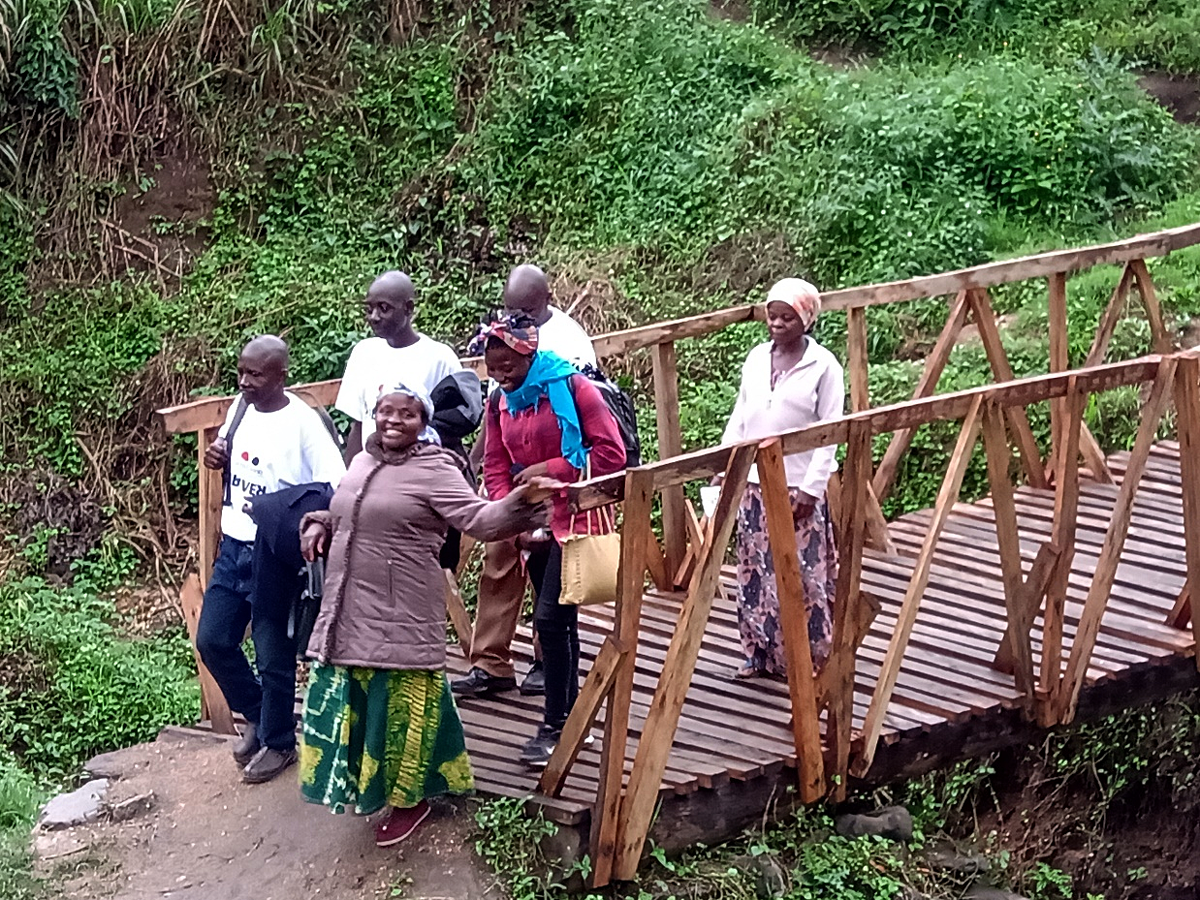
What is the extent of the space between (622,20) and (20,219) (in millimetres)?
5092

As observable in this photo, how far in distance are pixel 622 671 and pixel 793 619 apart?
0.69m

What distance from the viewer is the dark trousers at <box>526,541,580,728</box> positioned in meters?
4.53

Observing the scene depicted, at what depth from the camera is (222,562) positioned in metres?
5.00

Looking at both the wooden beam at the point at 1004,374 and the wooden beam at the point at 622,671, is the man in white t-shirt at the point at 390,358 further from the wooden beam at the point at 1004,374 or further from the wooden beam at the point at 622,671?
the wooden beam at the point at 1004,374

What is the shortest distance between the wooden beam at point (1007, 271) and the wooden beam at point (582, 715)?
262cm

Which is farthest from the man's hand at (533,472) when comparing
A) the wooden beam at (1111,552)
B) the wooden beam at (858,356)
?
the wooden beam at (858,356)

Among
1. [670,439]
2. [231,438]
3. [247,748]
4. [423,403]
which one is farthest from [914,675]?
[231,438]

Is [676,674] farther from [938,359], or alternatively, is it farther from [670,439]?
[938,359]

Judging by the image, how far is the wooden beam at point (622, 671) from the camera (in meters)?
4.20

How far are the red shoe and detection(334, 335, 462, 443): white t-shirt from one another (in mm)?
1277

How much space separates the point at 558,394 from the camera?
14.4 ft

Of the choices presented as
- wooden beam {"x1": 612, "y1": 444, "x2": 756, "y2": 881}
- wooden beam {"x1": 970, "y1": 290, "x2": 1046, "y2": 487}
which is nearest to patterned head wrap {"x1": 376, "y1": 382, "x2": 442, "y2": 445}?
wooden beam {"x1": 612, "y1": 444, "x2": 756, "y2": 881}

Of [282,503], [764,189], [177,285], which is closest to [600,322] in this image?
[764,189]

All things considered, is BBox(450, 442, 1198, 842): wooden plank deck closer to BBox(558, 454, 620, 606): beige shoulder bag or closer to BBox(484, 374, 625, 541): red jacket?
BBox(558, 454, 620, 606): beige shoulder bag
